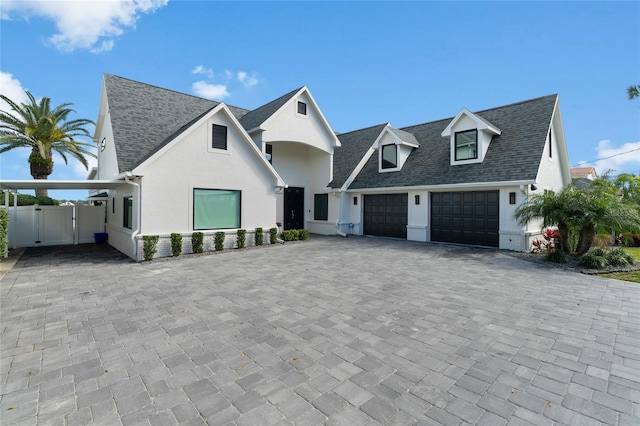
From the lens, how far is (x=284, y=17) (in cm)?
1193

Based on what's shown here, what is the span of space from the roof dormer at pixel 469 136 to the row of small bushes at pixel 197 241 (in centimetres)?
954

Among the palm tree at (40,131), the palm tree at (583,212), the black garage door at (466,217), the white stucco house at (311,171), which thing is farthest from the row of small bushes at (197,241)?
the palm tree at (40,131)

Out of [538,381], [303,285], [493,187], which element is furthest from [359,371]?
[493,187]

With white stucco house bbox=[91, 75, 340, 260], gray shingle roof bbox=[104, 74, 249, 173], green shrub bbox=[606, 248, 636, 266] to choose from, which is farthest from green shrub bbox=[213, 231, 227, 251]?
green shrub bbox=[606, 248, 636, 266]

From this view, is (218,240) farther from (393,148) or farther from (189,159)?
(393,148)

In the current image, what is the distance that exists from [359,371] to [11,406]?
11.4 feet

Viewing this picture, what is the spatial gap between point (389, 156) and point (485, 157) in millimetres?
4981

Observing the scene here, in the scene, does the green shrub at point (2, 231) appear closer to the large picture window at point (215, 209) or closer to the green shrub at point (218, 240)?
the large picture window at point (215, 209)

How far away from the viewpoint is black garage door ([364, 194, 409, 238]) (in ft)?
52.4

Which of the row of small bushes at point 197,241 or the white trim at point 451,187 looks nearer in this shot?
the row of small bushes at point 197,241

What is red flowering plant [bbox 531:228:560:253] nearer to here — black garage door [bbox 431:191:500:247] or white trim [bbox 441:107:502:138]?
black garage door [bbox 431:191:500:247]

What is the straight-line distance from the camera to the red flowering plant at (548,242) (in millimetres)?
11305

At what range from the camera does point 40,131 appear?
20.1 meters

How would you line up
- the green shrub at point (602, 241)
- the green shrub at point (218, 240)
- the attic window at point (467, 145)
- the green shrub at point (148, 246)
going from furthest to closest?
the attic window at point (467, 145) → the green shrub at point (602, 241) → the green shrub at point (218, 240) → the green shrub at point (148, 246)
